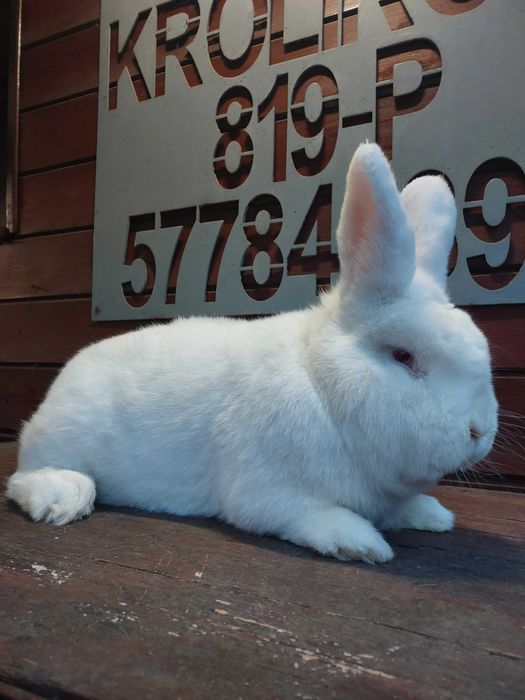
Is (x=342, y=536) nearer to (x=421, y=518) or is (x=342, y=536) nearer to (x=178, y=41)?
(x=421, y=518)

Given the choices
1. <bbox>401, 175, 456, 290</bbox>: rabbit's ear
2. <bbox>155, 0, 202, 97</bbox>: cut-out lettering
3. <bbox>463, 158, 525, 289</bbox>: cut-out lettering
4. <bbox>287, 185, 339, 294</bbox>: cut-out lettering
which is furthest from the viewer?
<bbox>155, 0, 202, 97</bbox>: cut-out lettering

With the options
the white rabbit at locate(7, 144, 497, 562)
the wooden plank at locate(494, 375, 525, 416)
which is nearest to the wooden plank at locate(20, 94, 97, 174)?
the white rabbit at locate(7, 144, 497, 562)

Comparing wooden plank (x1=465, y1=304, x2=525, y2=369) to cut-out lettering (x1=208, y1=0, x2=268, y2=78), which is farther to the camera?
cut-out lettering (x1=208, y1=0, x2=268, y2=78)

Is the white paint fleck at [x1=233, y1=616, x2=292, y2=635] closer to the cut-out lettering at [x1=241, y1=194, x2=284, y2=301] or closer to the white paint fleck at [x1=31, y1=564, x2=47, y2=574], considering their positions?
the white paint fleck at [x1=31, y1=564, x2=47, y2=574]

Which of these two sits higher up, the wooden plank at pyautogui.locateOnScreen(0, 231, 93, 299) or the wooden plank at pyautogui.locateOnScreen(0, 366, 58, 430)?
the wooden plank at pyautogui.locateOnScreen(0, 231, 93, 299)

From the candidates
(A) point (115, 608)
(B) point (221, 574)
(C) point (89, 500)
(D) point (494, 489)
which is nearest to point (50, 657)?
(A) point (115, 608)

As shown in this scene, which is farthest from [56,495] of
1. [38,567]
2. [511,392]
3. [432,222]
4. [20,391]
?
[20,391]

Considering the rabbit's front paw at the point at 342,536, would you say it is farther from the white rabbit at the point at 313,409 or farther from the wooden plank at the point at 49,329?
the wooden plank at the point at 49,329
